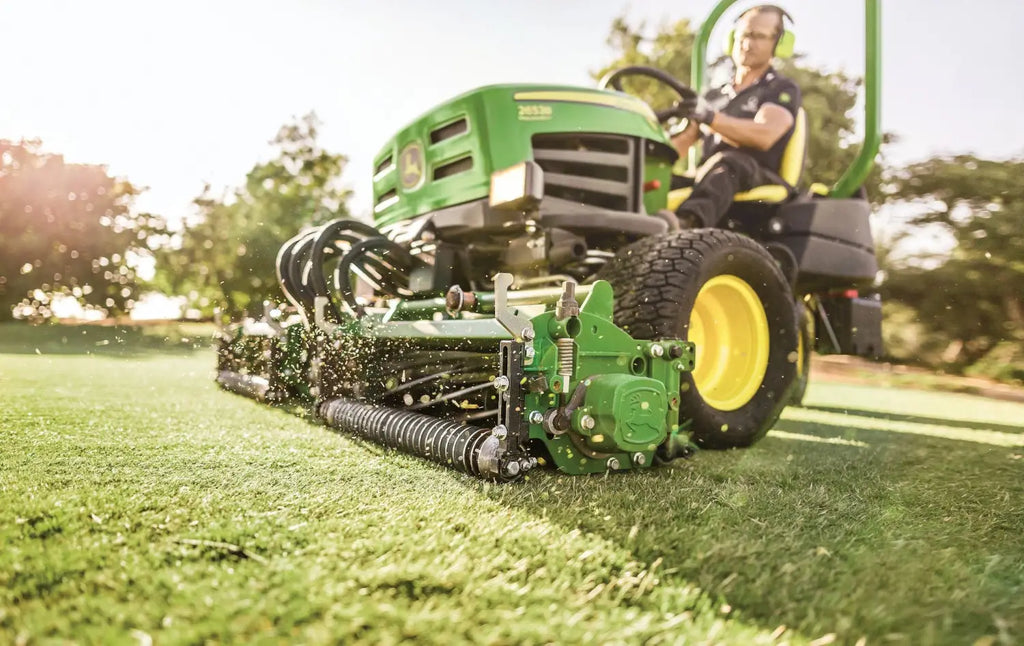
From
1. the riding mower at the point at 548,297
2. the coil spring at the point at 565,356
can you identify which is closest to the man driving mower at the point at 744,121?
the riding mower at the point at 548,297

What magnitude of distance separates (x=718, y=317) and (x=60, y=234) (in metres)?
22.4

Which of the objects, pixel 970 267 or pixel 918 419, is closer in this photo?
pixel 918 419

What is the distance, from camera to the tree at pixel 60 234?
2031 centimetres

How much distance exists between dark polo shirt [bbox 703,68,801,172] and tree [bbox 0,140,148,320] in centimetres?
2107

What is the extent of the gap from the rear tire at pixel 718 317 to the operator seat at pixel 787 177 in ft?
3.96

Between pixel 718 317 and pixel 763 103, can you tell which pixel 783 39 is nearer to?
pixel 763 103

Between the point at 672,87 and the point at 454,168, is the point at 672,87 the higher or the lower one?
the higher one

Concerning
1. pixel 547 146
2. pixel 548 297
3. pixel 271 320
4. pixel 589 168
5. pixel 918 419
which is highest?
pixel 547 146

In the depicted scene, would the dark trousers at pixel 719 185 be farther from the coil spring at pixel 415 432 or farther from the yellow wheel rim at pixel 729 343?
the coil spring at pixel 415 432

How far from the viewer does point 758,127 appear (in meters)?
4.80

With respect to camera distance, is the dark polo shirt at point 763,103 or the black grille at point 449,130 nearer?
the black grille at point 449,130

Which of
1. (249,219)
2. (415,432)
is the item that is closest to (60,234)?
(249,219)

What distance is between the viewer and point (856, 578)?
188 cm

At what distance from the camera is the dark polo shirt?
4965 mm
